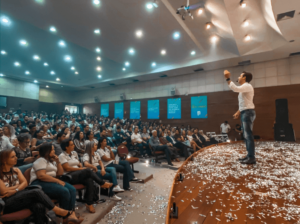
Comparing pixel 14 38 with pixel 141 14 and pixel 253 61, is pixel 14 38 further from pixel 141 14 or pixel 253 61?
pixel 253 61

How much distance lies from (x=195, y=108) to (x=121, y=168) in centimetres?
764

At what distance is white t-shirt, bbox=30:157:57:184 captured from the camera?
1.86 m

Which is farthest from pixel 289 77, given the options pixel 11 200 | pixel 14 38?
pixel 14 38

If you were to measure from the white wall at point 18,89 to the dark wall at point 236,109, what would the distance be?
10.5 metres

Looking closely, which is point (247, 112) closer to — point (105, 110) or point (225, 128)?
point (225, 128)

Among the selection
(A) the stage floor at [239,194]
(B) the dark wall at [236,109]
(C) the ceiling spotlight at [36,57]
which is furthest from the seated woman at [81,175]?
(C) the ceiling spotlight at [36,57]

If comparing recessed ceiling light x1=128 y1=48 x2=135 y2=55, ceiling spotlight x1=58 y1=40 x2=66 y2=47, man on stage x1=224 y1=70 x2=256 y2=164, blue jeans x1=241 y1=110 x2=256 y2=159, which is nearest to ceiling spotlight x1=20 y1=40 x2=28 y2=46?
ceiling spotlight x1=58 y1=40 x2=66 y2=47

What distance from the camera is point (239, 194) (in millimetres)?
1423

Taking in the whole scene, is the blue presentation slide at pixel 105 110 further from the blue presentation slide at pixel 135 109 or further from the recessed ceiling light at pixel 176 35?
the recessed ceiling light at pixel 176 35

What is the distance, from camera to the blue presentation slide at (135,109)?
38.8 feet

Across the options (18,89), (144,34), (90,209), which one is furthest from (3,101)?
(90,209)

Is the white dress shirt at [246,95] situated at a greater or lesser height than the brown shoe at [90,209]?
greater

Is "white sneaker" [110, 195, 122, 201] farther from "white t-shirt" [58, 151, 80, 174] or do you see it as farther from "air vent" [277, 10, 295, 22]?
"air vent" [277, 10, 295, 22]

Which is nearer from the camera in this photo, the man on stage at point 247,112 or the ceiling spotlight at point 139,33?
the man on stage at point 247,112
